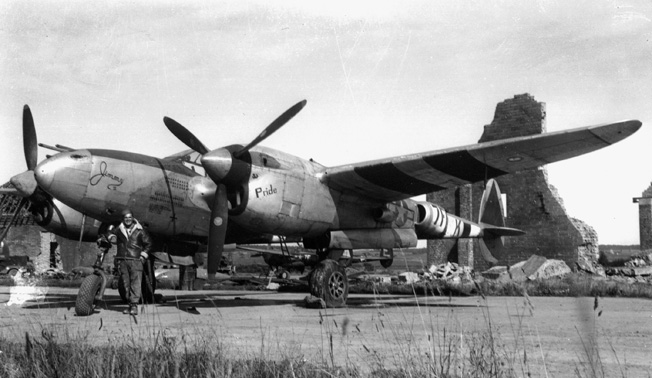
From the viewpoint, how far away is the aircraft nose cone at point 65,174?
9852 millimetres

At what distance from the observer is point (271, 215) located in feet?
33.2

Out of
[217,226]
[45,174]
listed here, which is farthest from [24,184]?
[217,226]

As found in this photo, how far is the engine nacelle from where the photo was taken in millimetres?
13586

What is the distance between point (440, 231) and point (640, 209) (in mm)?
25696

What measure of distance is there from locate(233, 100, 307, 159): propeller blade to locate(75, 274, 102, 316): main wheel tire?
9.00 feet

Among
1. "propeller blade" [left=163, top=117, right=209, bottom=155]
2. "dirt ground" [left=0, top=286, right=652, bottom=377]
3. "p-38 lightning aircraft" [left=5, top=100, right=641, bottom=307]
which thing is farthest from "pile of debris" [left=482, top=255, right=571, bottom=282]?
"propeller blade" [left=163, top=117, right=209, bottom=155]

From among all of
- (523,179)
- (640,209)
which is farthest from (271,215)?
(640,209)

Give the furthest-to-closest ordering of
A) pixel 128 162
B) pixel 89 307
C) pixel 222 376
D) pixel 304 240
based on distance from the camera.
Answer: pixel 304 240, pixel 128 162, pixel 89 307, pixel 222 376

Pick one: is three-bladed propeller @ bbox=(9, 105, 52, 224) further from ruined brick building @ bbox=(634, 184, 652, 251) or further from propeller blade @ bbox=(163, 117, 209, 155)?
ruined brick building @ bbox=(634, 184, 652, 251)

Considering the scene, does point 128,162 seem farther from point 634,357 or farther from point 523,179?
point 523,179

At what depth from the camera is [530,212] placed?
28.8m

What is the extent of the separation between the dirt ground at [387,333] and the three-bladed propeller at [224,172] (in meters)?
1.10

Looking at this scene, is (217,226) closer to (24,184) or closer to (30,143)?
→ (24,184)

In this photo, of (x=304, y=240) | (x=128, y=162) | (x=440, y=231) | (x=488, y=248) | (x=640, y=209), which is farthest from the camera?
(x=640, y=209)
